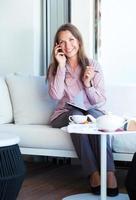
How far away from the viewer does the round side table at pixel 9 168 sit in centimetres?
188

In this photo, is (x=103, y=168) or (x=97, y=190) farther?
(x=97, y=190)

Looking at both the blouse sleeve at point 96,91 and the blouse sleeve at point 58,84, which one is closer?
the blouse sleeve at point 96,91

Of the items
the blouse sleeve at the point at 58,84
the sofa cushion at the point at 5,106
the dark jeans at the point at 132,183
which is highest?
the blouse sleeve at the point at 58,84

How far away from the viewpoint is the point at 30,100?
9.37ft

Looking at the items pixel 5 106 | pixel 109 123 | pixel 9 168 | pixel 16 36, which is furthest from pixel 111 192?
pixel 16 36

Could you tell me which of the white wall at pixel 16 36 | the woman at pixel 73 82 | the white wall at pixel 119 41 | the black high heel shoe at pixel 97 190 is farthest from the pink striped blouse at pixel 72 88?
the white wall at pixel 16 36

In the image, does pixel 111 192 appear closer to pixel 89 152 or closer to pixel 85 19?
pixel 89 152

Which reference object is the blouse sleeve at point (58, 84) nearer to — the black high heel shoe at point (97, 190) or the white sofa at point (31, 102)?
the white sofa at point (31, 102)

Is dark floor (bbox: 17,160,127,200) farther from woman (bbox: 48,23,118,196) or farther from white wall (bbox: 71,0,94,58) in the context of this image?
white wall (bbox: 71,0,94,58)

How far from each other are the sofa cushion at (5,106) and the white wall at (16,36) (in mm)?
484

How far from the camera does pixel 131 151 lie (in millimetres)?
2287

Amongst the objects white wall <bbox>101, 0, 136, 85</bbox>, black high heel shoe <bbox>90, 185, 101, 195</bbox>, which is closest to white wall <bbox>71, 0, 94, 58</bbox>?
white wall <bbox>101, 0, 136, 85</bbox>

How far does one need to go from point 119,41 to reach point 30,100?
92 centimetres

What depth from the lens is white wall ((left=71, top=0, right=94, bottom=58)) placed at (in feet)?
10.3
